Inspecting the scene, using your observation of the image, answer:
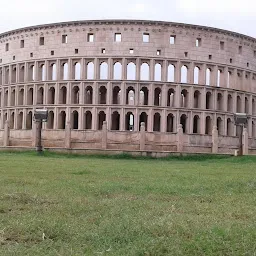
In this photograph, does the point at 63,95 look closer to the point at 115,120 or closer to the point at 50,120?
the point at 50,120

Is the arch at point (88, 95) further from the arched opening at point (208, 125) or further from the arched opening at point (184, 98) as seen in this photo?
the arched opening at point (208, 125)

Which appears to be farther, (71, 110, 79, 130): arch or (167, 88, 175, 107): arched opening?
(167, 88, 175, 107): arched opening

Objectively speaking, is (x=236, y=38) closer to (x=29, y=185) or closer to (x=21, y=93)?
(x=21, y=93)

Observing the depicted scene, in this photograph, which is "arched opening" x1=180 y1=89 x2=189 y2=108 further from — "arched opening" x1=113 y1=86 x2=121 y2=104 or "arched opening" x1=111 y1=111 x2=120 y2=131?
"arched opening" x1=111 y1=111 x2=120 y2=131

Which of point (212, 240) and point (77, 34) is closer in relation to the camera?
point (212, 240)

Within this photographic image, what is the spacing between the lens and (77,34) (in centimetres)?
5103

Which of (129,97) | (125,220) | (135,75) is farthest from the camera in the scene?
(129,97)

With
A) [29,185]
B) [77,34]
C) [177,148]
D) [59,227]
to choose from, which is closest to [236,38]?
[77,34]

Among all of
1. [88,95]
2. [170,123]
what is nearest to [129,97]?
[88,95]

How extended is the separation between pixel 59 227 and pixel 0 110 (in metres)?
52.8

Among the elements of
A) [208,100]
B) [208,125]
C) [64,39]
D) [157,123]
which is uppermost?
[64,39]

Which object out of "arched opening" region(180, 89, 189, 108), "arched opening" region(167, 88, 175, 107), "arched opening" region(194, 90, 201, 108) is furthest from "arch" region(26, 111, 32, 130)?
"arched opening" region(194, 90, 201, 108)

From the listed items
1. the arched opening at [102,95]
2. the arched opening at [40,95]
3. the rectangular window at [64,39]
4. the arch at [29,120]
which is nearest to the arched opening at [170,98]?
the arched opening at [102,95]

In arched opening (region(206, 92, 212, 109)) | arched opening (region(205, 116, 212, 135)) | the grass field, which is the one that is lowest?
the grass field
